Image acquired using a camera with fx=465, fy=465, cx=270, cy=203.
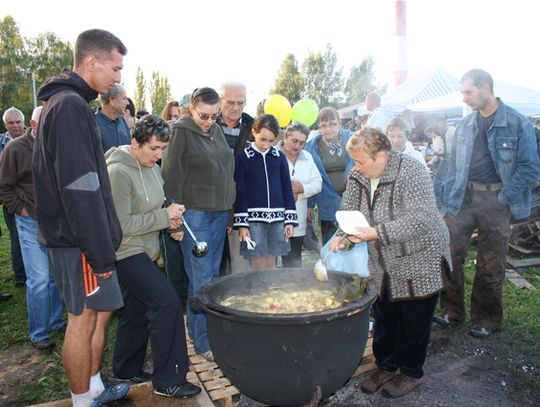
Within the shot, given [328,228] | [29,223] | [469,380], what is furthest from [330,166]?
[29,223]

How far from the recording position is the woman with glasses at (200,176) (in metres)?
3.33

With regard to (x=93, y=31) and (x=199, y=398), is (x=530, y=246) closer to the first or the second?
(x=199, y=398)

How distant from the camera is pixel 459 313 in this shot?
14.5 feet

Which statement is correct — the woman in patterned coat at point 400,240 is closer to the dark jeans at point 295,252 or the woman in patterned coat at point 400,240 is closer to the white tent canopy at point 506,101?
the dark jeans at point 295,252

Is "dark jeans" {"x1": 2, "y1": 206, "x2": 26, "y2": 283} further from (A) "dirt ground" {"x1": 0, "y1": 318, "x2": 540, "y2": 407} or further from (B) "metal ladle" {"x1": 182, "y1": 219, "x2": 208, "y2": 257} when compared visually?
(B) "metal ladle" {"x1": 182, "y1": 219, "x2": 208, "y2": 257}

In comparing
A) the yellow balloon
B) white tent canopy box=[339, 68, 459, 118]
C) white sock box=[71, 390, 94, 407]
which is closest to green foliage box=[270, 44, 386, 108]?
white tent canopy box=[339, 68, 459, 118]

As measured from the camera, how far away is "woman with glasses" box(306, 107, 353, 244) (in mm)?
4848

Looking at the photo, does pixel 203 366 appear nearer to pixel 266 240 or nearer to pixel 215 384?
pixel 215 384

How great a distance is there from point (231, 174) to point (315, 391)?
1809mm

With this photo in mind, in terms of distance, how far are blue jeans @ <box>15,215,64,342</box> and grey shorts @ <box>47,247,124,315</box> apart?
1.59 meters

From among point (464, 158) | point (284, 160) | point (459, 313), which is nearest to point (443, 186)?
point (464, 158)

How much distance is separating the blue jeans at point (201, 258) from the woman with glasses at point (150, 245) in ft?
1.34

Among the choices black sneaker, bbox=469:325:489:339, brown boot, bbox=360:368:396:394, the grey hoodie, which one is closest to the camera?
the grey hoodie

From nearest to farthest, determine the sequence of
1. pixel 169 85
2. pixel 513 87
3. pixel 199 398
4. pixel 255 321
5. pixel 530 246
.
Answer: pixel 255 321 < pixel 199 398 < pixel 530 246 < pixel 513 87 < pixel 169 85
